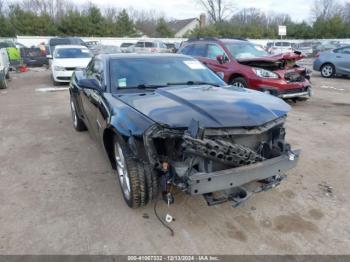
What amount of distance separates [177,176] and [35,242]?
141 centimetres

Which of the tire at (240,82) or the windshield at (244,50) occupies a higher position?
the windshield at (244,50)

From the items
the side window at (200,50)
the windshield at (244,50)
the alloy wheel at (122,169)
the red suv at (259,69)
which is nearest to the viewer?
the alloy wheel at (122,169)

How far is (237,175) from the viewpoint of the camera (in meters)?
2.88

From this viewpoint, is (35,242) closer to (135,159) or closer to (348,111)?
(135,159)

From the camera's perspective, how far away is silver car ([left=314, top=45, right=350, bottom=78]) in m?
14.0

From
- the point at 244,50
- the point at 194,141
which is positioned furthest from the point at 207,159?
the point at 244,50

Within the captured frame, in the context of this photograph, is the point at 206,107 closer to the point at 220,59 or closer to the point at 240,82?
the point at 240,82

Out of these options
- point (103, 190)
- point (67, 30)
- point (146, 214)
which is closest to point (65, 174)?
point (103, 190)

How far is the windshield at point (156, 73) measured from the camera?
413cm

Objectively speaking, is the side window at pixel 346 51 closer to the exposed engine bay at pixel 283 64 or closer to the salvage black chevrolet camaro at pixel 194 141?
the exposed engine bay at pixel 283 64

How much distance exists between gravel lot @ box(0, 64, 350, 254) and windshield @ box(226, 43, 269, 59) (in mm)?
4125

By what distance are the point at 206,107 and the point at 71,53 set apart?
11.8 m

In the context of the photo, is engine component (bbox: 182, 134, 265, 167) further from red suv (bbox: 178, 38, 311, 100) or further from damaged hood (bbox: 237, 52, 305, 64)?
damaged hood (bbox: 237, 52, 305, 64)

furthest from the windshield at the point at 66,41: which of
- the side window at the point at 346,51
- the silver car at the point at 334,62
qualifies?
the side window at the point at 346,51
